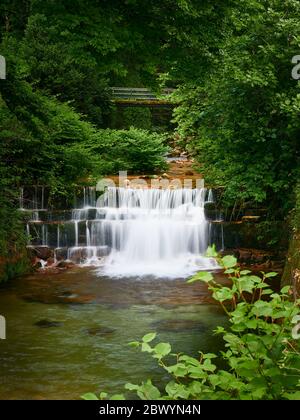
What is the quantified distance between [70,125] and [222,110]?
6974 millimetres

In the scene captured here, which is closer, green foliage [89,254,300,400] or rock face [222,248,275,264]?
green foliage [89,254,300,400]

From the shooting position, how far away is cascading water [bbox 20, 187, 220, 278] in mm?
15672

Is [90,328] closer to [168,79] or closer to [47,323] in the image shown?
[47,323]

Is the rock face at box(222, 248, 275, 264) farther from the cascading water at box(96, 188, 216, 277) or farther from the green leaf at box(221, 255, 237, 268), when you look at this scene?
the green leaf at box(221, 255, 237, 268)

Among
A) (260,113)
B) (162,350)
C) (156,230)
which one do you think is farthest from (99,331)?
(260,113)

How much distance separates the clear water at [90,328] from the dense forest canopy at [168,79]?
2.55m

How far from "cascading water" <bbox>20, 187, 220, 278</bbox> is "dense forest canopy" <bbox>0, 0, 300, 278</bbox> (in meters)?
0.96

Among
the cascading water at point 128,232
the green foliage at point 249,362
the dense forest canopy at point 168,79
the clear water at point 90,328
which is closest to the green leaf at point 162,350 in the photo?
the green foliage at point 249,362

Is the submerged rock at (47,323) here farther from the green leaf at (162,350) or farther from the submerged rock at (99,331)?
the green leaf at (162,350)

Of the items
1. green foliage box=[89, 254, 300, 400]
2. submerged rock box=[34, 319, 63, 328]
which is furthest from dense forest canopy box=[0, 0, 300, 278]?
green foliage box=[89, 254, 300, 400]

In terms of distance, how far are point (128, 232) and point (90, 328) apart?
691cm

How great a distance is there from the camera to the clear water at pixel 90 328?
7289 mm

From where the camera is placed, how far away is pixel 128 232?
16.3 m
